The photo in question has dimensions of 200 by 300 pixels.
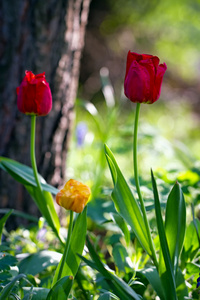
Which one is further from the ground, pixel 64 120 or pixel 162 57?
pixel 162 57

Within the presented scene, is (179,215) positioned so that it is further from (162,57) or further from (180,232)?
(162,57)

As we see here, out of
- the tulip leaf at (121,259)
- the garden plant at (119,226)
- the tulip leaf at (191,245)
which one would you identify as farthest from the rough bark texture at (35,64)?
the tulip leaf at (191,245)

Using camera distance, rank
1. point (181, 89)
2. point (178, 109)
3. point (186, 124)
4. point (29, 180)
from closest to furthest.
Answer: point (29, 180) < point (186, 124) < point (178, 109) < point (181, 89)

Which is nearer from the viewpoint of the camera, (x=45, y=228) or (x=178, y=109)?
(x=45, y=228)

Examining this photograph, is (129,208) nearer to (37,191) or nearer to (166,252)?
(166,252)

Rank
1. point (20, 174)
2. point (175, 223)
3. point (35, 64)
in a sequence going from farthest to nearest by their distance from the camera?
point (35, 64) → point (20, 174) → point (175, 223)

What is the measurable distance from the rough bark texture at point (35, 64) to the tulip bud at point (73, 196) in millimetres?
748

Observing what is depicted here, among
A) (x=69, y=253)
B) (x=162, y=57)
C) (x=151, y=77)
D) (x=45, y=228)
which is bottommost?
(x=45, y=228)

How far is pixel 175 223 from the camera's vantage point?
79 centimetres

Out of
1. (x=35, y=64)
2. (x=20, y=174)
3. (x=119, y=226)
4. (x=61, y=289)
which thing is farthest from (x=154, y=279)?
(x=35, y=64)

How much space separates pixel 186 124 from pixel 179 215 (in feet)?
12.5

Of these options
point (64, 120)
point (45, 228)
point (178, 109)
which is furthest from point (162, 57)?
point (45, 228)

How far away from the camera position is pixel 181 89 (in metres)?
5.52

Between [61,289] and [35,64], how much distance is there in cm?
92
